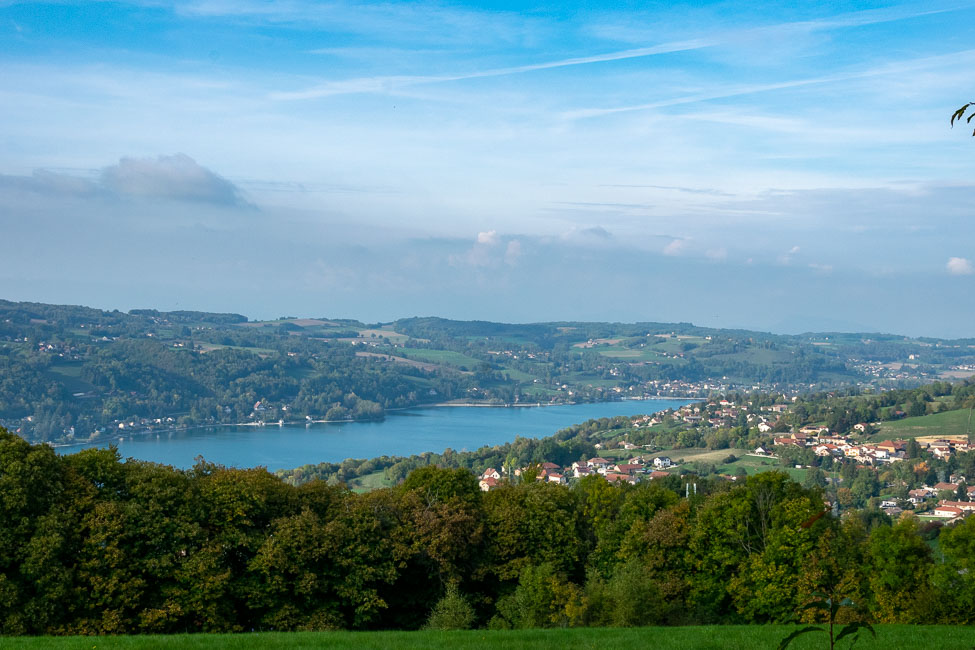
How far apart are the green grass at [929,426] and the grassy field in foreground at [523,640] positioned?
73.0 metres

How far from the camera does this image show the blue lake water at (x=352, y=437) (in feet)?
295

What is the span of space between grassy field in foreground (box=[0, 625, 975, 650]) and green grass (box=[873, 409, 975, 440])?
73.0 metres

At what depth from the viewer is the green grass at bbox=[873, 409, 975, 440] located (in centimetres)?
7762

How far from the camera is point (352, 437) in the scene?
367 feet

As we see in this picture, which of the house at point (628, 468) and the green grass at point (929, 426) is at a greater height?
the green grass at point (929, 426)

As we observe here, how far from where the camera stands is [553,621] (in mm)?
18641

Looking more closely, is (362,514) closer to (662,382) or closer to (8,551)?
(8,551)

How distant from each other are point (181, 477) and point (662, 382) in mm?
177542

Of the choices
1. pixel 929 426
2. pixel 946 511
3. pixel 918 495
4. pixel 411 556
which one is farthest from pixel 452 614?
pixel 929 426

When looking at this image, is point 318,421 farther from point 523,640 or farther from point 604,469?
point 523,640

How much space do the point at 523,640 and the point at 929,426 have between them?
81.8 metres

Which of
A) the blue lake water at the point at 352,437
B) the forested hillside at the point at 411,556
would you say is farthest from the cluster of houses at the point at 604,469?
the forested hillside at the point at 411,556

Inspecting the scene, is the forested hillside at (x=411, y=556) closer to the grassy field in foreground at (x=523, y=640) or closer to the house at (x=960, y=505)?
the grassy field in foreground at (x=523, y=640)

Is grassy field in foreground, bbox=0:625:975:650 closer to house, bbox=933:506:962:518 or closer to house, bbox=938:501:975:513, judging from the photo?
house, bbox=933:506:962:518
